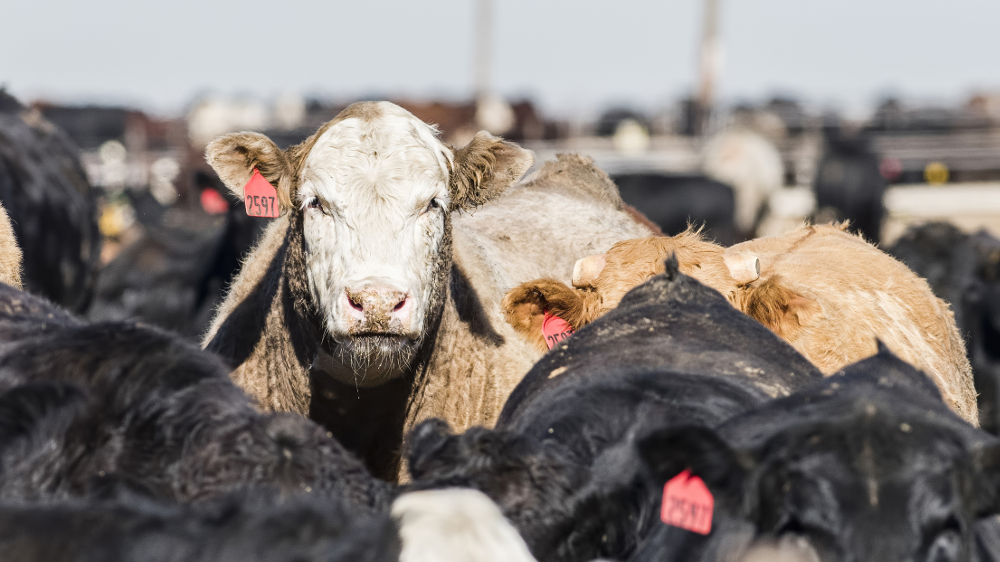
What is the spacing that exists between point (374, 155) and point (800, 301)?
5.53 feet

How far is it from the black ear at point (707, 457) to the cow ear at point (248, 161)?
2124mm

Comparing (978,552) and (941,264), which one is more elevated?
(978,552)

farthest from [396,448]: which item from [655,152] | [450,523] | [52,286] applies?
[655,152]

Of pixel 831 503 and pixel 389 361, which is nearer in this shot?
pixel 831 503

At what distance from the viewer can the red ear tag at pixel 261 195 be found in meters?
4.12

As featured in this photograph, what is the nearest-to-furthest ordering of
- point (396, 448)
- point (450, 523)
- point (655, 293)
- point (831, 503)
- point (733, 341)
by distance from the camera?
point (450, 523) → point (831, 503) → point (733, 341) → point (655, 293) → point (396, 448)

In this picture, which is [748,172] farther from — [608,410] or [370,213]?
[608,410]

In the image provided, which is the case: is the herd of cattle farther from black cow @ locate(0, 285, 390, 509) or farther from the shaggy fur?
the shaggy fur

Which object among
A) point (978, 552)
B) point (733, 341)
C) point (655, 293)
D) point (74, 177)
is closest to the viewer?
point (978, 552)

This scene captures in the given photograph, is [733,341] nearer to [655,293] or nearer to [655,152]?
[655,293]

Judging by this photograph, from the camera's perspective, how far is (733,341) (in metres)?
3.38

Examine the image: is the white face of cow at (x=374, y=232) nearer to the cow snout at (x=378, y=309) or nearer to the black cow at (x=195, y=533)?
the cow snout at (x=378, y=309)

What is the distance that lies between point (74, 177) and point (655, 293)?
6158 millimetres

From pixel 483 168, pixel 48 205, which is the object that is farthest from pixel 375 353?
pixel 48 205
